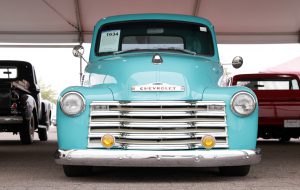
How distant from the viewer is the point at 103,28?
8289mm

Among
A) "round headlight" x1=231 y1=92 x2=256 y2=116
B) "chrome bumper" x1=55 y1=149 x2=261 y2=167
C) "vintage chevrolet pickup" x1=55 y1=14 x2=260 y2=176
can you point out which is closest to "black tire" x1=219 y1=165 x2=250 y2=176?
"vintage chevrolet pickup" x1=55 y1=14 x2=260 y2=176

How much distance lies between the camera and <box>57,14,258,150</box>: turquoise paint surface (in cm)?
664

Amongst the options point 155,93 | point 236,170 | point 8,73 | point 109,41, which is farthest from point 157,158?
point 8,73

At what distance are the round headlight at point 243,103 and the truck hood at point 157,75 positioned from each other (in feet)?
1.13

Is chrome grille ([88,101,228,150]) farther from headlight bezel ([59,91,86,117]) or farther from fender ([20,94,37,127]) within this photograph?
fender ([20,94,37,127])

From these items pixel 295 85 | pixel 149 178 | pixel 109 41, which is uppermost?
pixel 109 41

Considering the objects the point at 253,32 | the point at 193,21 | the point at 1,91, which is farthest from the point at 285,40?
the point at 193,21

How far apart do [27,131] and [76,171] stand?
7.26 meters

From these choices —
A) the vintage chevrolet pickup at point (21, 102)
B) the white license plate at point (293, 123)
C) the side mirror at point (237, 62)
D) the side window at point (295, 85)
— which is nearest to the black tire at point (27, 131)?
the vintage chevrolet pickup at point (21, 102)

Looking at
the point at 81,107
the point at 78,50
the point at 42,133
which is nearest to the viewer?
the point at 81,107

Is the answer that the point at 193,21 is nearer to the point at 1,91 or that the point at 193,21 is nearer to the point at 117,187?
the point at 117,187

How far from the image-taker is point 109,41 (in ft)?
26.5

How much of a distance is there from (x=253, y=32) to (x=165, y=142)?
1527 cm

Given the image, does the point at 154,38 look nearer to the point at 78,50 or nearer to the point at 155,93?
the point at 78,50
